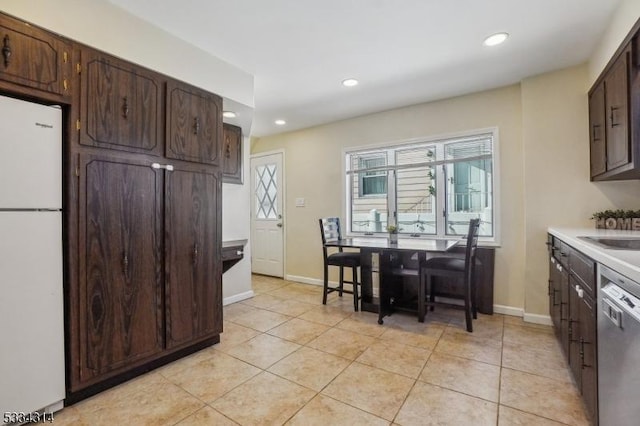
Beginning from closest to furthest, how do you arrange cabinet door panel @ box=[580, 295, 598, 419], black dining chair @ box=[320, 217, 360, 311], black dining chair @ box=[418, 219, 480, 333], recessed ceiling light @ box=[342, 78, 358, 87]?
cabinet door panel @ box=[580, 295, 598, 419] → black dining chair @ box=[418, 219, 480, 333] → recessed ceiling light @ box=[342, 78, 358, 87] → black dining chair @ box=[320, 217, 360, 311]

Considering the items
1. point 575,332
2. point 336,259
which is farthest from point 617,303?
point 336,259

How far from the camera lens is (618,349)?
3.77 feet

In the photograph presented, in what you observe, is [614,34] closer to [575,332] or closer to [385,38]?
[385,38]

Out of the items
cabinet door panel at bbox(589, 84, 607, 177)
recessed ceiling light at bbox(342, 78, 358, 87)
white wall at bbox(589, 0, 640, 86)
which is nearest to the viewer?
white wall at bbox(589, 0, 640, 86)

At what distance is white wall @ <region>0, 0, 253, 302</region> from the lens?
1687 mm

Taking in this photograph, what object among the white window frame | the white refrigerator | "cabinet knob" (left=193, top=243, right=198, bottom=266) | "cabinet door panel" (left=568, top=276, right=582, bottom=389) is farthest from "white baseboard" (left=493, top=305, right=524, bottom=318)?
the white refrigerator

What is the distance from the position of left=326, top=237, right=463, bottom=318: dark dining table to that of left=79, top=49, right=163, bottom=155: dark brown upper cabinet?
6.81 ft

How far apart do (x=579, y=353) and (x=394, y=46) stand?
2434 millimetres

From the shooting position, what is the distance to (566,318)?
2016 millimetres

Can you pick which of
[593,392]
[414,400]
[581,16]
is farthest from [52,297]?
[581,16]

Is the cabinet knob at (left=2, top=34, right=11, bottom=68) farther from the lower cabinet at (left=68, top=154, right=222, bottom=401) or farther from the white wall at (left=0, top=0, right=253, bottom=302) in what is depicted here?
the lower cabinet at (left=68, top=154, right=222, bottom=401)

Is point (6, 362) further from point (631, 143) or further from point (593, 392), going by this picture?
point (631, 143)

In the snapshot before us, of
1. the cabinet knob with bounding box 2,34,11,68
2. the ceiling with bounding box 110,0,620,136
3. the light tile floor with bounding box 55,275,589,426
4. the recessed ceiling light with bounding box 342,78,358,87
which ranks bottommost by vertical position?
the light tile floor with bounding box 55,275,589,426

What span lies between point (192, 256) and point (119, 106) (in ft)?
3.78
